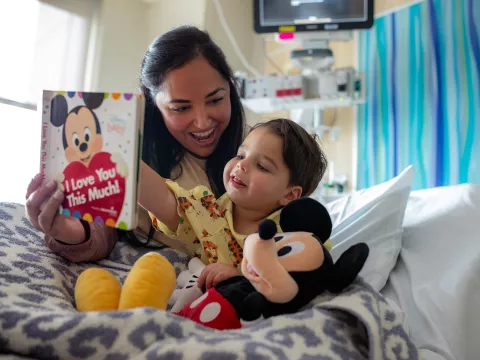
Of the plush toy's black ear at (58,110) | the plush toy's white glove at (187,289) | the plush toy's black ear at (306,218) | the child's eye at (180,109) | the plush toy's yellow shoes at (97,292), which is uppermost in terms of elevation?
the child's eye at (180,109)

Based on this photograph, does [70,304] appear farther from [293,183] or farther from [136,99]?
[293,183]

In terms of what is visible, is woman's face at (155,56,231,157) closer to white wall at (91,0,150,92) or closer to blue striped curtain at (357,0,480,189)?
blue striped curtain at (357,0,480,189)

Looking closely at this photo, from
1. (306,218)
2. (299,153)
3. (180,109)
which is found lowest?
(306,218)

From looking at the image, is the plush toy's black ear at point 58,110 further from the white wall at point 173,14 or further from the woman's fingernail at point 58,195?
the white wall at point 173,14

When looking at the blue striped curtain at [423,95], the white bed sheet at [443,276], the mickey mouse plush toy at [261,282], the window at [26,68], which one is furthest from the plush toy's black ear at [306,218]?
the window at [26,68]

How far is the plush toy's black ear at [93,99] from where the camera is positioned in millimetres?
647

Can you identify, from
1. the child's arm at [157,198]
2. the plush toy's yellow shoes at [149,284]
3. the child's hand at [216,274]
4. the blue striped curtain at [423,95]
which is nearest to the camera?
the plush toy's yellow shoes at [149,284]

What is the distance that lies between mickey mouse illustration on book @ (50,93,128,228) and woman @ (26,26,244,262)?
233 mm

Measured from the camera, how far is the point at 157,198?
0.88 m

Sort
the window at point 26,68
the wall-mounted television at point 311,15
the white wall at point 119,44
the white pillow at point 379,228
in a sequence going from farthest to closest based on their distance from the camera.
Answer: the white wall at point 119,44 < the window at point 26,68 < the wall-mounted television at point 311,15 < the white pillow at point 379,228

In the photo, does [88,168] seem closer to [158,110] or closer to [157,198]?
[157,198]

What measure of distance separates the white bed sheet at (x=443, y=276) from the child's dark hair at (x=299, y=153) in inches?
10.6

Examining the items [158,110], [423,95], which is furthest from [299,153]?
[423,95]

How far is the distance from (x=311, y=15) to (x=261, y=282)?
5.24 ft
